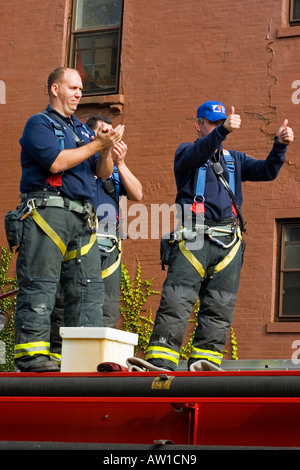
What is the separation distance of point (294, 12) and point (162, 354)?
25.1 feet

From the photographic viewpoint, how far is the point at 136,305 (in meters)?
12.1

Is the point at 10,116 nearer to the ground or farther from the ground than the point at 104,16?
nearer to the ground

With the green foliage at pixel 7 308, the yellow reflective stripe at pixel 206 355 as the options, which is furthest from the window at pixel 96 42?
the yellow reflective stripe at pixel 206 355

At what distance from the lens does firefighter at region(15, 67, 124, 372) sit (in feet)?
17.2

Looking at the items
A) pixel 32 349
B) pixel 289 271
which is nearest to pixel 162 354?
pixel 32 349

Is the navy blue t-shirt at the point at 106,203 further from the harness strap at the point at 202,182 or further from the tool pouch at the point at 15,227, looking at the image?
the tool pouch at the point at 15,227

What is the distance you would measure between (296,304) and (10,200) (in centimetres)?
432

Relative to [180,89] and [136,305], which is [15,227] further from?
[180,89]

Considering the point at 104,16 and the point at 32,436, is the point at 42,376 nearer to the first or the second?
the point at 32,436

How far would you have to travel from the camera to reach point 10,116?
42.9 feet

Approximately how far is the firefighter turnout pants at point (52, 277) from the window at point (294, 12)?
24.0ft

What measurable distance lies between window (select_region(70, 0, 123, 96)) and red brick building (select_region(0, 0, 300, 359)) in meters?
0.02

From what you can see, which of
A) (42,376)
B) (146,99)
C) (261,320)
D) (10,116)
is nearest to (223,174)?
(42,376)
